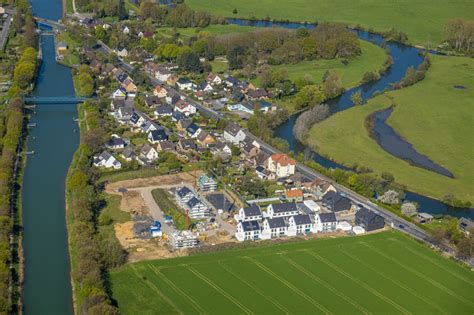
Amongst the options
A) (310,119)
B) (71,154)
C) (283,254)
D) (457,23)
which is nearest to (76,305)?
(283,254)

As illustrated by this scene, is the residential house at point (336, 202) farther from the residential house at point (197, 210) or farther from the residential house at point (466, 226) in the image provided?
the residential house at point (197, 210)

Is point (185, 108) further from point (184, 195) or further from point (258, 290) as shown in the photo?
point (258, 290)

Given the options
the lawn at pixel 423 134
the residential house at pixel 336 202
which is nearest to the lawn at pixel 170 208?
the residential house at pixel 336 202

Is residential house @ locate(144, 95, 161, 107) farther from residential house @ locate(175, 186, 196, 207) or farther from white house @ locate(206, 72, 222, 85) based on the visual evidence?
residential house @ locate(175, 186, 196, 207)

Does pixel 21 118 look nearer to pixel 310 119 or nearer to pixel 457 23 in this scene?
pixel 310 119

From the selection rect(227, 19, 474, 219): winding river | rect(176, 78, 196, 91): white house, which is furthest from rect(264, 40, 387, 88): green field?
rect(176, 78, 196, 91): white house

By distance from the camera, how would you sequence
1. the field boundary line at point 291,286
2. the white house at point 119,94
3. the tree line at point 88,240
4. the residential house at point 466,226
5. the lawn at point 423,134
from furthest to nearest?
1. the white house at point 119,94
2. the lawn at point 423,134
3. the residential house at point 466,226
4. the field boundary line at point 291,286
5. the tree line at point 88,240

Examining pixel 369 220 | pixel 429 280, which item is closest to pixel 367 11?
pixel 369 220
